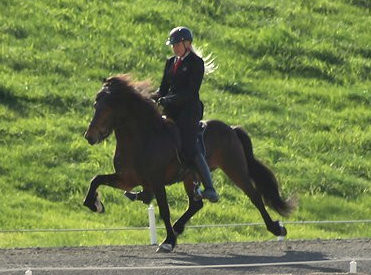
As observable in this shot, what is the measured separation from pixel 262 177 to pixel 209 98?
31.8 feet

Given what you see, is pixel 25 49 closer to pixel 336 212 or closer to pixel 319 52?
pixel 319 52

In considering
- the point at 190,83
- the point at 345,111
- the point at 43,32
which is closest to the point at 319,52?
the point at 345,111

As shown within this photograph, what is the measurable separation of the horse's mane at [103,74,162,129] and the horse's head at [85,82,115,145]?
3.9 inches

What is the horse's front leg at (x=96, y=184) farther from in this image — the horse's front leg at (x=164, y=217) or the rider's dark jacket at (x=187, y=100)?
the rider's dark jacket at (x=187, y=100)

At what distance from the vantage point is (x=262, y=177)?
1617cm

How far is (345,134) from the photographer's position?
980 inches

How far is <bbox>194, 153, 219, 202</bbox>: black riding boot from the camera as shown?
581 inches

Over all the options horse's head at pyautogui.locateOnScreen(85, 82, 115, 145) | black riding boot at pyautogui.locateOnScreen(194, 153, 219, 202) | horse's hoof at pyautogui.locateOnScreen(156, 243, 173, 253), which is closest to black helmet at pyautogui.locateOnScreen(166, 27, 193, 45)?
horse's head at pyautogui.locateOnScreen(85, 82, 115, 145)

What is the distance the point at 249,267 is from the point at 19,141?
1018 centimetres

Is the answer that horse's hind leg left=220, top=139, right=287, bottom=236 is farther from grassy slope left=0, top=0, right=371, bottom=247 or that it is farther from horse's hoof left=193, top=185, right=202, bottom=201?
grassy slope left=0, top=0, right=371, bottom=247

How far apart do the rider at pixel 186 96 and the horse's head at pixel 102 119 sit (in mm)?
659

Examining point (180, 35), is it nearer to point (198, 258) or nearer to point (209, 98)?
point (198, 258)

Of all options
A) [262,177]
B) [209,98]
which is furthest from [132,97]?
[209,98]

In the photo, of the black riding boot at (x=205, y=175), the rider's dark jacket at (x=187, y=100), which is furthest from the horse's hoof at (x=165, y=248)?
the rider's dark jacket at (x=187, y=100)
